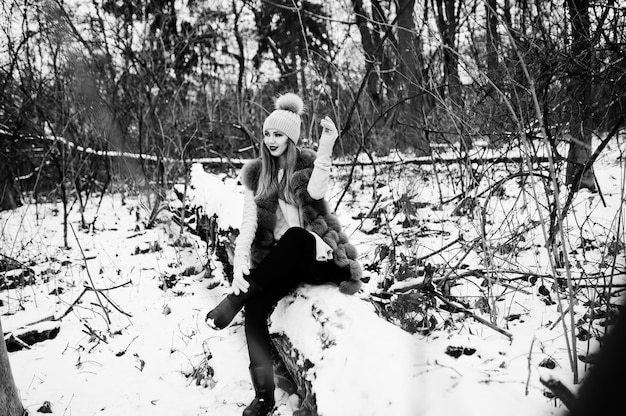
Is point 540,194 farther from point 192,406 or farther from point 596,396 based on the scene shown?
point 596,396

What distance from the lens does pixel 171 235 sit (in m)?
4.65

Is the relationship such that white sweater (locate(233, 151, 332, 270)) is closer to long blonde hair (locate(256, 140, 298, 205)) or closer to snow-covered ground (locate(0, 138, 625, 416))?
long blonde hair (locate(256, 140, 298, 205))

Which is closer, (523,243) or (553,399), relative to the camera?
(553,399)

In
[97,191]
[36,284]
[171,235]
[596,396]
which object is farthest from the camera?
[97,191]

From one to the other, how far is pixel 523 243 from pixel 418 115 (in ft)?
12.8

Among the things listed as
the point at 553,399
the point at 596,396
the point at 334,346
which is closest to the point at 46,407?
the point at 334,346

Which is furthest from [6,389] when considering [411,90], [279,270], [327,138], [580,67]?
[411,90]

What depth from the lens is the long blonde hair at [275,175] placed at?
2.35 metres

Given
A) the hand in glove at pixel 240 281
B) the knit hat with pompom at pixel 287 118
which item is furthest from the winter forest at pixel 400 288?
the knit hat with pompom at pixel 287 118

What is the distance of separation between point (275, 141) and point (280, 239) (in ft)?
2.05

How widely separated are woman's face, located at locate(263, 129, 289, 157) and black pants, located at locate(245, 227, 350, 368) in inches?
22.1

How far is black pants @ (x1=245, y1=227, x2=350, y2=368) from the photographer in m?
1.99

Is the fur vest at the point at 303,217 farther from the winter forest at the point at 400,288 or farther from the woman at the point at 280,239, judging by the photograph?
the winter forest at the point at 400,288

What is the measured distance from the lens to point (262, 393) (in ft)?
5.85
